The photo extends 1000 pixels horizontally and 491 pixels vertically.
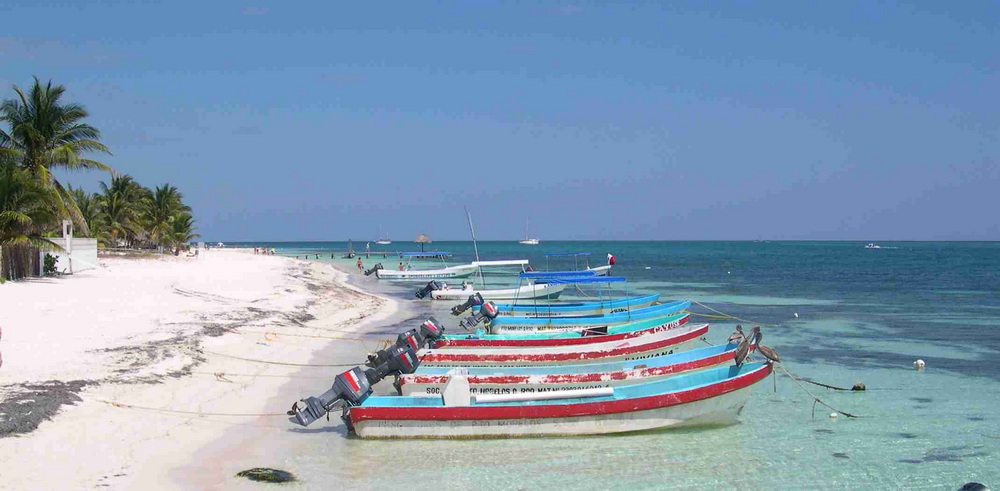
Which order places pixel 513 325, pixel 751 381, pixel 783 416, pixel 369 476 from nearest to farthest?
pixel 369 476
pixel 751 381
pixel 783 416
pixel 513 325

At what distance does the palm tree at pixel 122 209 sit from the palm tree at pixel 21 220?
2805 centimetres

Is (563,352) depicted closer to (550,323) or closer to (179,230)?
(550,323)

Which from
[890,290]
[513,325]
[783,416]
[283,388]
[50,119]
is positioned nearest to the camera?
[783,416]

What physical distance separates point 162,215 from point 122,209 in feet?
23.8

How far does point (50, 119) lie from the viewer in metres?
31.6

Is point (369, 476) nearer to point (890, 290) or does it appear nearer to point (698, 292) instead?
point (698, 292)

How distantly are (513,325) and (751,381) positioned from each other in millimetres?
9761

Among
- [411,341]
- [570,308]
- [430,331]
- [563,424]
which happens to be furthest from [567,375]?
[570,308]

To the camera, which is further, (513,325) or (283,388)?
(513,325)

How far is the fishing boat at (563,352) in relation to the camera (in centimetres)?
1590

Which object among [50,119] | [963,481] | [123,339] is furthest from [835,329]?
[50,119]

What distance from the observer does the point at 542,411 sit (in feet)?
40.1

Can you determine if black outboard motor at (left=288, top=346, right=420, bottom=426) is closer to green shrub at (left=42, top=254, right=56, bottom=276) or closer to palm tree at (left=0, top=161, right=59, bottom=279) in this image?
palm tree at (left=0, top=161, right=59, bottom=279)

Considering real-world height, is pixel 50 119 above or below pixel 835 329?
above
